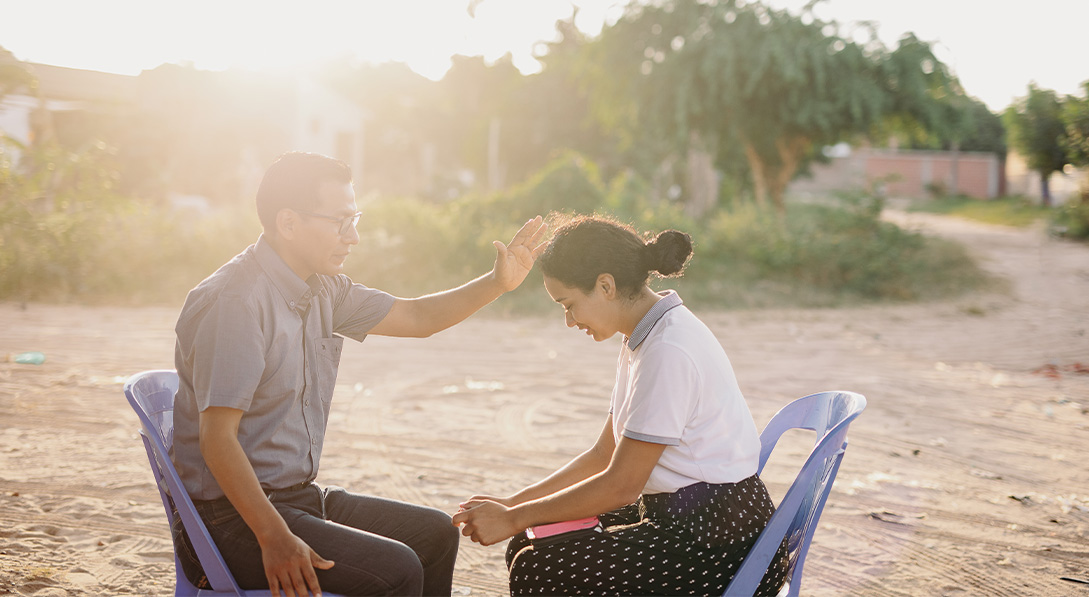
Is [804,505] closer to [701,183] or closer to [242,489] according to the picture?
[242,489]

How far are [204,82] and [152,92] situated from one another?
20.0 ft

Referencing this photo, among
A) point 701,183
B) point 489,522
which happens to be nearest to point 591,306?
point 489,522

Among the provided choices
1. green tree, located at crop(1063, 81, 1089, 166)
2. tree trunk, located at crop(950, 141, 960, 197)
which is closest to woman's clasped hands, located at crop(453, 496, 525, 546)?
green tree, located at crop(1063, 81, 1089, 166)

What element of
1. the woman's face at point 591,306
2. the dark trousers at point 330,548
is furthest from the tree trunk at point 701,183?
the dark trousers at point 330,548

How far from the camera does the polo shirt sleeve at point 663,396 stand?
2.27 meters

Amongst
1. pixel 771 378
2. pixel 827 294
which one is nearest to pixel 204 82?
pixel 827 294

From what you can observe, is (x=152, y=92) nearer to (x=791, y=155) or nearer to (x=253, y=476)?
(x=791, y=155)

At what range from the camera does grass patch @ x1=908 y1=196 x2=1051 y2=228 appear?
2320 centimetres

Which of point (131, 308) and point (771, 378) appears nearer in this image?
point (771, 378)

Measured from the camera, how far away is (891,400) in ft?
23.5

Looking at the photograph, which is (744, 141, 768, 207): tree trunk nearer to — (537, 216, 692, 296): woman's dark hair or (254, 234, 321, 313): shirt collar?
(537, 216, 692, 296): woman's dark hair

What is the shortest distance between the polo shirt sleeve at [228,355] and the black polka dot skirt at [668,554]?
0.93 metres

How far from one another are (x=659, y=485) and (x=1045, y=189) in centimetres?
3166

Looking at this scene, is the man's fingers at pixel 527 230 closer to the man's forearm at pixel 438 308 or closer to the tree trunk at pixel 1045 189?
the man's forearm at pixel 438 308
